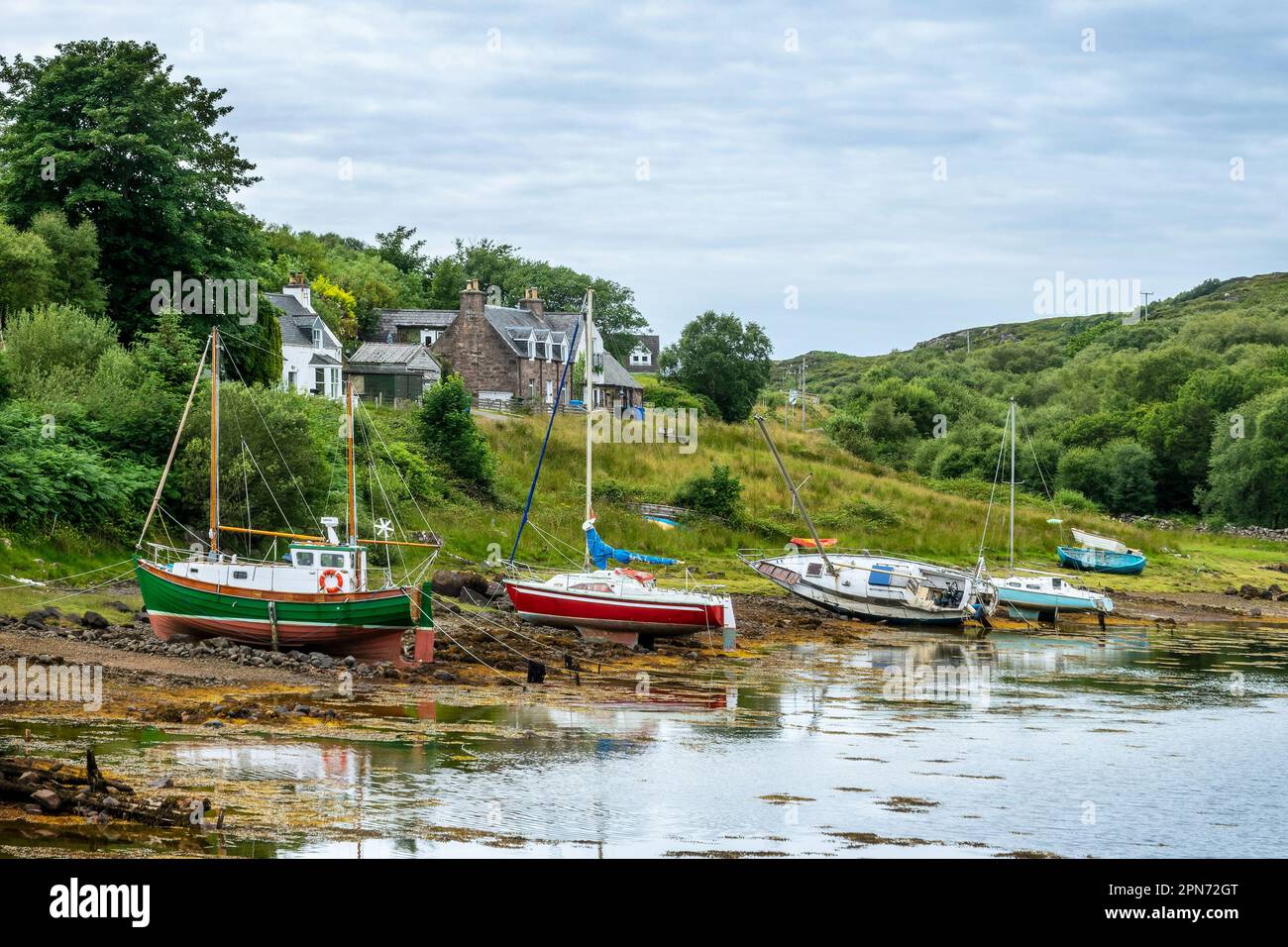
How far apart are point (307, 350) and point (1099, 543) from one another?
48.2m

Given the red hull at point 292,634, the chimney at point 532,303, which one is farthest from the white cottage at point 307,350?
the red hull at point 292,634

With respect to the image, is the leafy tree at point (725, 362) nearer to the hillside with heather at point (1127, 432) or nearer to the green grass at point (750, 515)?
the hillside with heather at point (1127, 432)

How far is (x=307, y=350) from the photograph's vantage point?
89562mm

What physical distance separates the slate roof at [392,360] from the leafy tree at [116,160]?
34.3m

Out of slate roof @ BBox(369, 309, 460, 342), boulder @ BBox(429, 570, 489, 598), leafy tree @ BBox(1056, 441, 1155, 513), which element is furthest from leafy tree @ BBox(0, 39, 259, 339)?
leafy tree @ BBox(1056, 441, 1155, 513)

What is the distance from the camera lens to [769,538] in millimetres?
69062

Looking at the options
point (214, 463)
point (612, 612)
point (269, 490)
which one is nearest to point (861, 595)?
point (612, 612)

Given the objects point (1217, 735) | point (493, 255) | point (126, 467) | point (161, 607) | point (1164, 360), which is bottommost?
point (1217, 735)

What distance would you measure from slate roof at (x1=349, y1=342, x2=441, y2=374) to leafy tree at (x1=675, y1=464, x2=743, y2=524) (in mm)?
32093

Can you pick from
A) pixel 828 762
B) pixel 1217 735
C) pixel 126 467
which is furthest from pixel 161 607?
pixel 1217 735

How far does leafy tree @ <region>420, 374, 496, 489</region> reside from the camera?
214ft

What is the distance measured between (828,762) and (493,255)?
12921 centimetres

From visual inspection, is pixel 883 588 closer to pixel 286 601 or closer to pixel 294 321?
pixel 286 601
